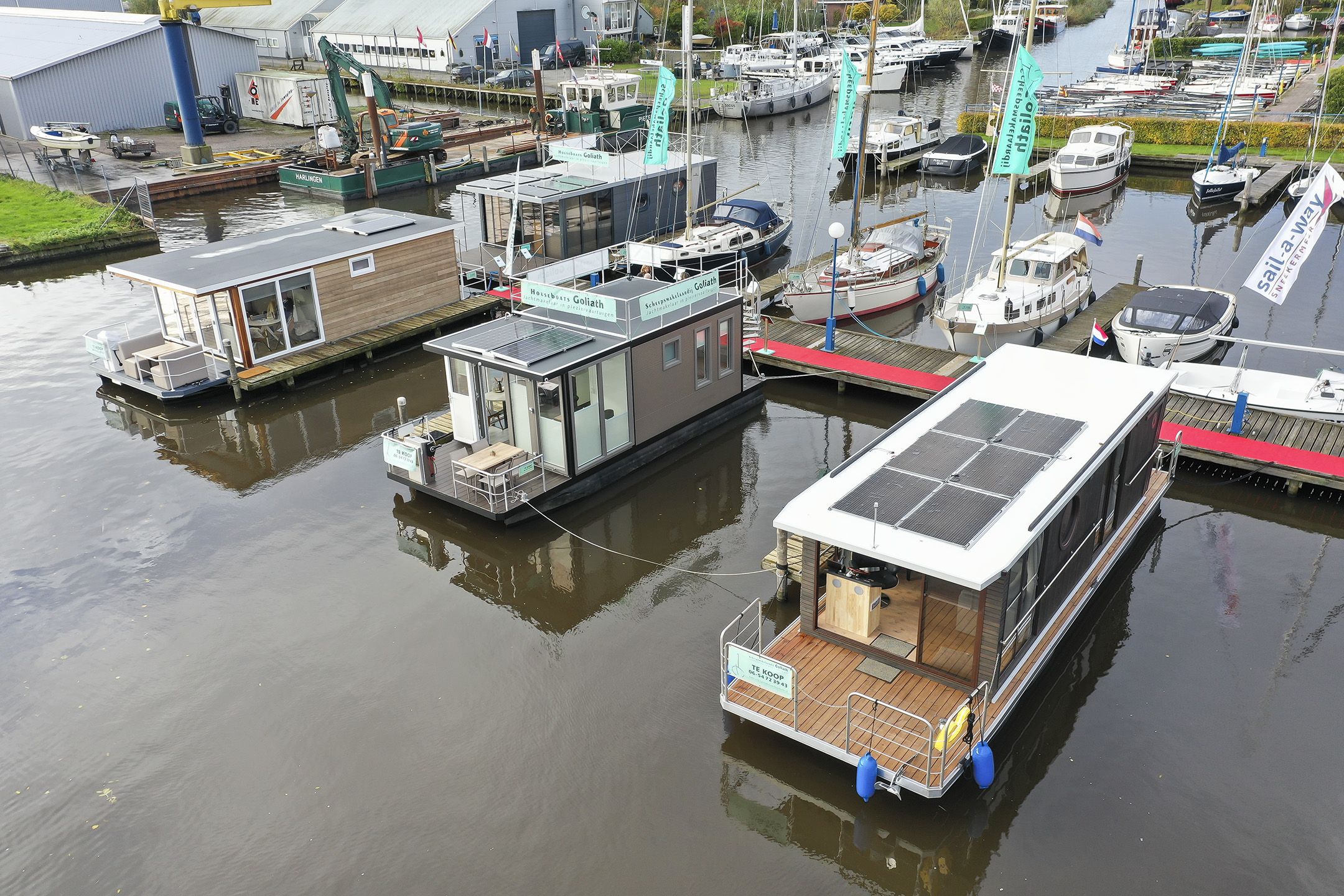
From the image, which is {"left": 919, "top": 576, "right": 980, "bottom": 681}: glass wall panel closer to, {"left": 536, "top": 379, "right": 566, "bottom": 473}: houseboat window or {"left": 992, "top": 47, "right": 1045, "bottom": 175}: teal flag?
{"left": 536, "top": 379, "right": 566, "bottom": 473}: houseboat window

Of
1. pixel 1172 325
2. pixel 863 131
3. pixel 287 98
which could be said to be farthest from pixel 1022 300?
pixel 287 98

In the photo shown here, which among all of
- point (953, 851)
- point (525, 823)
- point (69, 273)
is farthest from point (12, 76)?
point (953, 851)

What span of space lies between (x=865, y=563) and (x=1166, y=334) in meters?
14.3

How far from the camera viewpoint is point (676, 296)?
2066cm

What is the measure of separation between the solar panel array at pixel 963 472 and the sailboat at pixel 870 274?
1166 cm

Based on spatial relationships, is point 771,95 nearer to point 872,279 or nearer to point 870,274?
point 870,274

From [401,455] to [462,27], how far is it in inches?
2491

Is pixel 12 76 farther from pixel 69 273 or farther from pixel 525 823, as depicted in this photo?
pixel 525 823

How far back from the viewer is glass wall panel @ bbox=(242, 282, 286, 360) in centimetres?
2439

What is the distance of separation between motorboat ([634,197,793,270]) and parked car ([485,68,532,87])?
39.9 m

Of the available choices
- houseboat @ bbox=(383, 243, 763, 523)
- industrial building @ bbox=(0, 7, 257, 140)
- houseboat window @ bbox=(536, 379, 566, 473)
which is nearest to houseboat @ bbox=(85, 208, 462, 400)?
houseboat @ bbox=(383, 243, 763, 523)

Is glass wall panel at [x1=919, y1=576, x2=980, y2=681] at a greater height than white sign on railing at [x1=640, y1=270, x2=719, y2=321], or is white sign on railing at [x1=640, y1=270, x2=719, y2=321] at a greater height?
white sign on railing at [x1=640, y1=270, x2=719, y2=321]

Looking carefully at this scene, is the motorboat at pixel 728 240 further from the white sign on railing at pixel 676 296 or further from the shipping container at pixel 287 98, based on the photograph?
the shipping container at pixel 287 98

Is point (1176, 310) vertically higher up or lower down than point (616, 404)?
higher up
